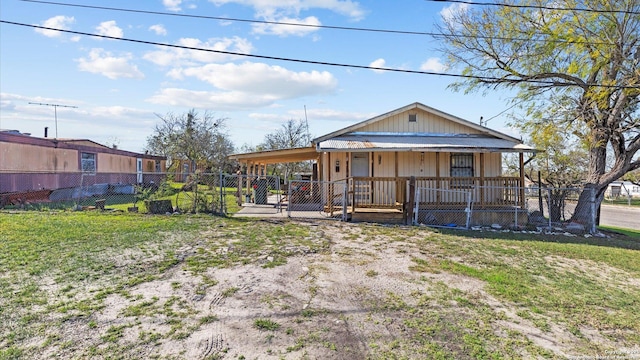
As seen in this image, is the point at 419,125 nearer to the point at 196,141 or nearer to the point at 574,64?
the point at 574,64

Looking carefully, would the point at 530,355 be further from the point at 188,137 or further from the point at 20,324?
the point at 188,137

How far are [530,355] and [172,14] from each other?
971cm

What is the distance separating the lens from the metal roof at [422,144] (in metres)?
11.5

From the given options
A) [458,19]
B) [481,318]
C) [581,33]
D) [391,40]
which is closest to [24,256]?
[481,318]

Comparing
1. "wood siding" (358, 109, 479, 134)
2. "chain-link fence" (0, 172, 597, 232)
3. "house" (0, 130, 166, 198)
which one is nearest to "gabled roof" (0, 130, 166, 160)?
A: "house" (0, 130, 166, 198)

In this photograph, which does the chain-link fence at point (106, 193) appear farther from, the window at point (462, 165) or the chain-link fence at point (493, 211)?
the window at point (462, 165)

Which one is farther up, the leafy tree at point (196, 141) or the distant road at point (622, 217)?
the leafy tree at point (196, 141)

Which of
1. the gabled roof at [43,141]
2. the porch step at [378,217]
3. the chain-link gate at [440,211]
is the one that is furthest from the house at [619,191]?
the gabled roof at [43,141]

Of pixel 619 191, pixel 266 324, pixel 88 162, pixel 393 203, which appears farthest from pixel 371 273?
pixel 619 191

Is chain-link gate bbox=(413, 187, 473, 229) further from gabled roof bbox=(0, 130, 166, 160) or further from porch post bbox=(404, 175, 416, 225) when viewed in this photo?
gabled roof bbox=(0, 130, 166, 160)

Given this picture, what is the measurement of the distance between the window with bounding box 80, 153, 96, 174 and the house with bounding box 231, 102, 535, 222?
11.2 metres

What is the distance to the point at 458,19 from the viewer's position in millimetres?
13273

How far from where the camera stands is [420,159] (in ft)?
44.0

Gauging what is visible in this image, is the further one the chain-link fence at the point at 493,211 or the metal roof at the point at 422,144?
the metal roof at the point at 422,144
